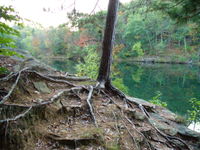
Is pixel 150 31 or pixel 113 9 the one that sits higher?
pixel 150 31

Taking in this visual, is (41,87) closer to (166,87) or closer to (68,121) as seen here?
(68,121)

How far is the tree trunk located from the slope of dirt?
54 cm

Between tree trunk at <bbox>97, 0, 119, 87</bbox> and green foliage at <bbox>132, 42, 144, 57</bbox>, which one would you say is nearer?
tree trunk at <bbox>97, 0, 119, 87</bbox>

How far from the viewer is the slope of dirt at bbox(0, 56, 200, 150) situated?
229 cm

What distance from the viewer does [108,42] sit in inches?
188

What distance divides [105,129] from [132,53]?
127 ft

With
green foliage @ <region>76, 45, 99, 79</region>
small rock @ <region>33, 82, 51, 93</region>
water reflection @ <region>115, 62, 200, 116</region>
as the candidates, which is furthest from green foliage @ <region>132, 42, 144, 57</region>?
small rock @ <region>33, 82, 51, 93</region>

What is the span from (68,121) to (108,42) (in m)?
2.74

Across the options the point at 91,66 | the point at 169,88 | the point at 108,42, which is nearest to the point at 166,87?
the point at 169,88

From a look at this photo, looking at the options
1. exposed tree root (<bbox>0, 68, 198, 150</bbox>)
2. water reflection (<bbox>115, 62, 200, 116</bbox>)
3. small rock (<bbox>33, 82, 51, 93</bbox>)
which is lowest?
water reflection (<bbox>115, 62, 200, 116</bbox>)

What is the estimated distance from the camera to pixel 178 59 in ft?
122

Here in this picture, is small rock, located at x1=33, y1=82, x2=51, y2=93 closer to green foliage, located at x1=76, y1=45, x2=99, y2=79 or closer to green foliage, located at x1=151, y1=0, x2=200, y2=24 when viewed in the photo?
green foliage, located at x1=151, y1=0, x2=200, y2=24

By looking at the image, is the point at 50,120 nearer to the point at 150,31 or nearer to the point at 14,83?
the point at 14,83

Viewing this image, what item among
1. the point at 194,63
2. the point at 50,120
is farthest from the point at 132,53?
the point at 50,120
